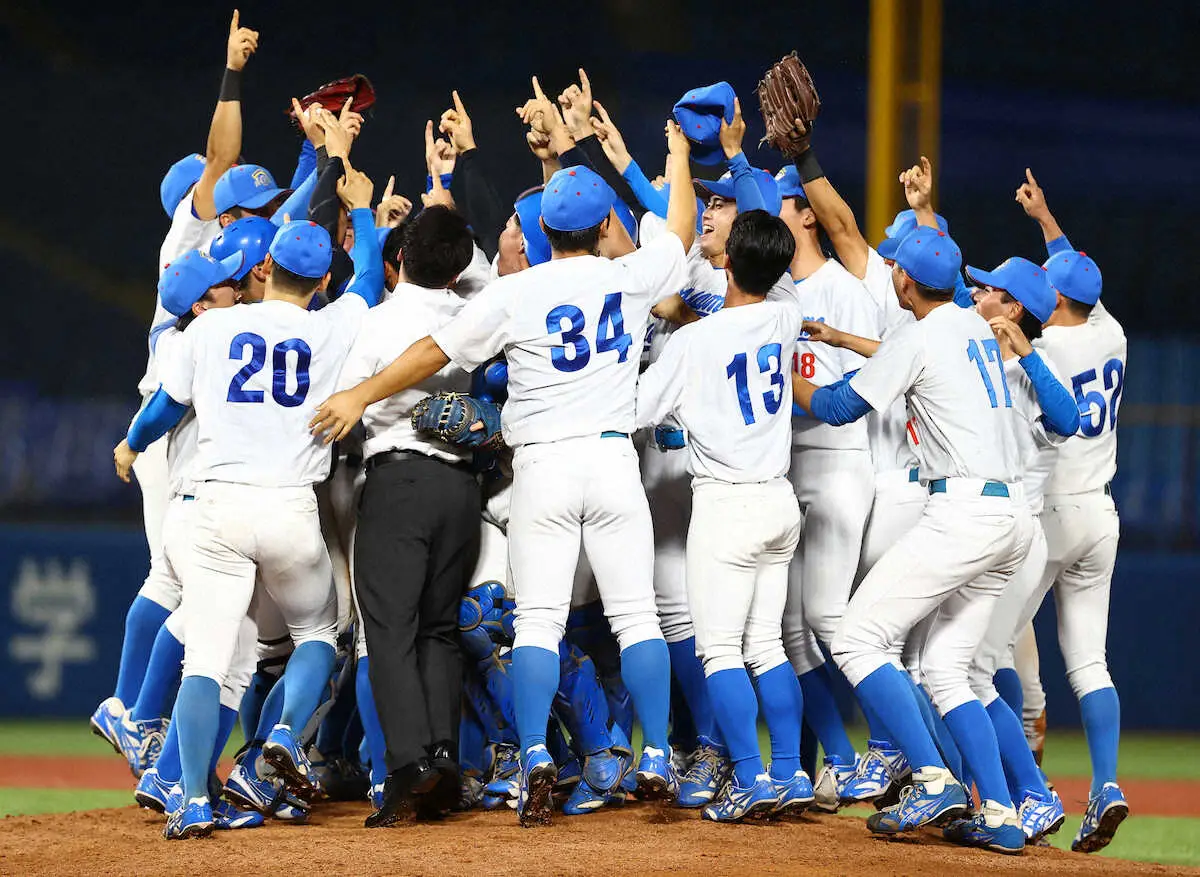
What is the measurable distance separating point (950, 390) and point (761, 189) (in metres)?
1.00

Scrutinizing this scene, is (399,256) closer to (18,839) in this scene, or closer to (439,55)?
(18,839)

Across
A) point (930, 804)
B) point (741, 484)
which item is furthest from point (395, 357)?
point (930, 804)

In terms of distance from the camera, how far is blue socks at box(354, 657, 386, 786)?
4.69 m

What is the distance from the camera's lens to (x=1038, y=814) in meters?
4.64

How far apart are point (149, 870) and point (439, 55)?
30.4 ft

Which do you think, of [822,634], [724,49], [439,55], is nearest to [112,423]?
[439,55]

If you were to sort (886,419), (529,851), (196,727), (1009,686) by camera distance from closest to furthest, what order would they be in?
(529,851), (196,727), (886,419), (1009,686)

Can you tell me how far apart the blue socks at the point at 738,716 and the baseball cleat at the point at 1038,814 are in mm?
880

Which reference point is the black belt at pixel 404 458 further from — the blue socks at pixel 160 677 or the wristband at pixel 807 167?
the wristband at pixel 807 167

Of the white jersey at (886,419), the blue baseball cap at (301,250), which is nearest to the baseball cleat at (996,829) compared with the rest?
the white jersey at (886,419)

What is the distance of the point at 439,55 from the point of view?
12094 mm

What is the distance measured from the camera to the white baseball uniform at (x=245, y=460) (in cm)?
438

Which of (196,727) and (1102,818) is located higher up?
(196,727)

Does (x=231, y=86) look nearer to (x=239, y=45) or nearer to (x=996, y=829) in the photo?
(x=239, y=45)
